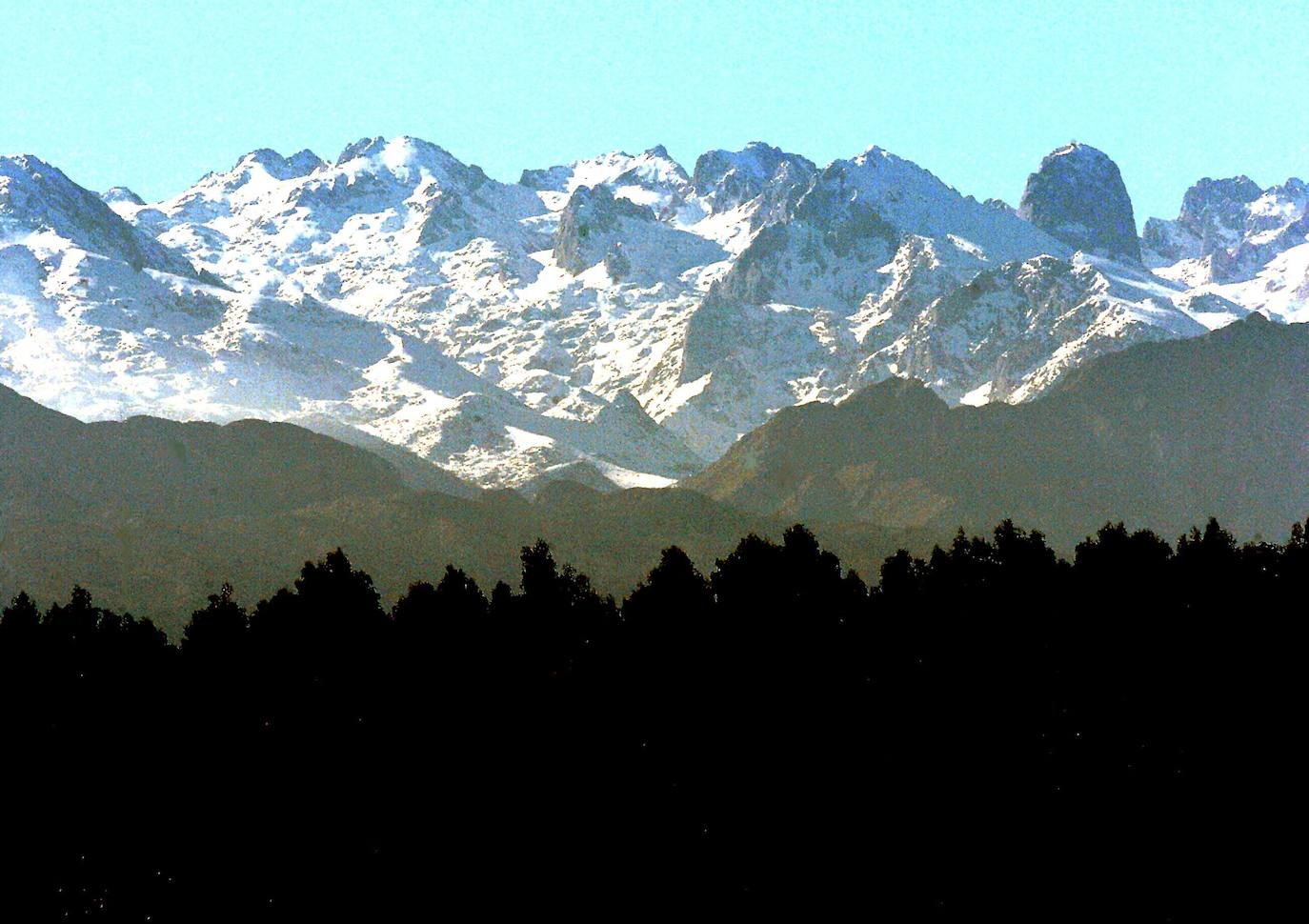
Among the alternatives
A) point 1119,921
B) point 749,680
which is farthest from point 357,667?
point 1119,921

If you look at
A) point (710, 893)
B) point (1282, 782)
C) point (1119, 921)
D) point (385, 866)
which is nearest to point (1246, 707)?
point (1282, 782)

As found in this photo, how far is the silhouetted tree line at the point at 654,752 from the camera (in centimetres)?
9850

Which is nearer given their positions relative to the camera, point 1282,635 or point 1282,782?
point 1282,782

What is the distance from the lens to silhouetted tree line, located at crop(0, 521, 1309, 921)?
323ft

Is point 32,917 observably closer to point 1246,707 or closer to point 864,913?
point 864,913

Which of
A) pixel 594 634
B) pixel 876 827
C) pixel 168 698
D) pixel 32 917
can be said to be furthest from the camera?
pixel 594 634

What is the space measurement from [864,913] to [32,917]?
134ft

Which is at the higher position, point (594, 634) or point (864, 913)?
point (594, 634)

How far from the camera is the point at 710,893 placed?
325 ft

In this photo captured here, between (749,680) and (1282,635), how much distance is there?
3378 cm

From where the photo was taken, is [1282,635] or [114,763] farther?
[1282,635]

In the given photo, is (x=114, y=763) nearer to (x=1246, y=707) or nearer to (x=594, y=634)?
(x=594, y=634)

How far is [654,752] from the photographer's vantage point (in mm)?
108312

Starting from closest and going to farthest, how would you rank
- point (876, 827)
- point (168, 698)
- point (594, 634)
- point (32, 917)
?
point (32, 917) → point (876, 827) → point (168, 698) → point (594, 634)
